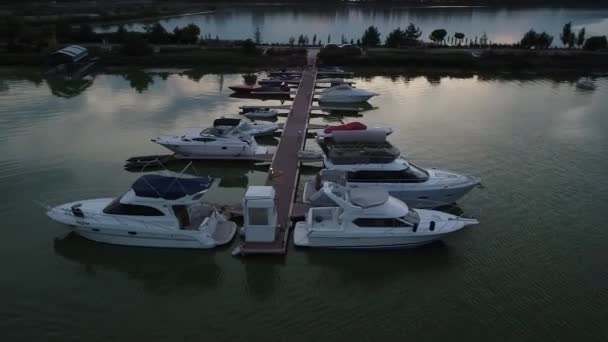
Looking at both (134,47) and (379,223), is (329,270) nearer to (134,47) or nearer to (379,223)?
(379,223)

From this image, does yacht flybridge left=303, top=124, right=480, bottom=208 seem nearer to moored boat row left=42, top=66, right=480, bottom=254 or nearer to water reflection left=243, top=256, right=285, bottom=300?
moored boat row left=42, top=66, right=480, bottom=254

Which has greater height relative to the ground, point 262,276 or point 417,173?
point 417,173

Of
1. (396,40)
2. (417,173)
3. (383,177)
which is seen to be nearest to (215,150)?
(383,177)

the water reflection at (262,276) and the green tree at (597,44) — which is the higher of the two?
the green tree at (597,44)

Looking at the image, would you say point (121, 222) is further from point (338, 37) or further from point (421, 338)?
point (338, 37)

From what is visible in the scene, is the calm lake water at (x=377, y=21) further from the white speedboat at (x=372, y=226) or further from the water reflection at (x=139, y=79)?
the white speedboat at (x=372, y=226)

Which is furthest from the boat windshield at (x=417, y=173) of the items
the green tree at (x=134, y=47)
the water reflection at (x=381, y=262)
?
the green tree at (x=134, y=47)

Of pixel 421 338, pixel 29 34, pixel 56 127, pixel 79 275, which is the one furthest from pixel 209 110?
pixel 29 34
